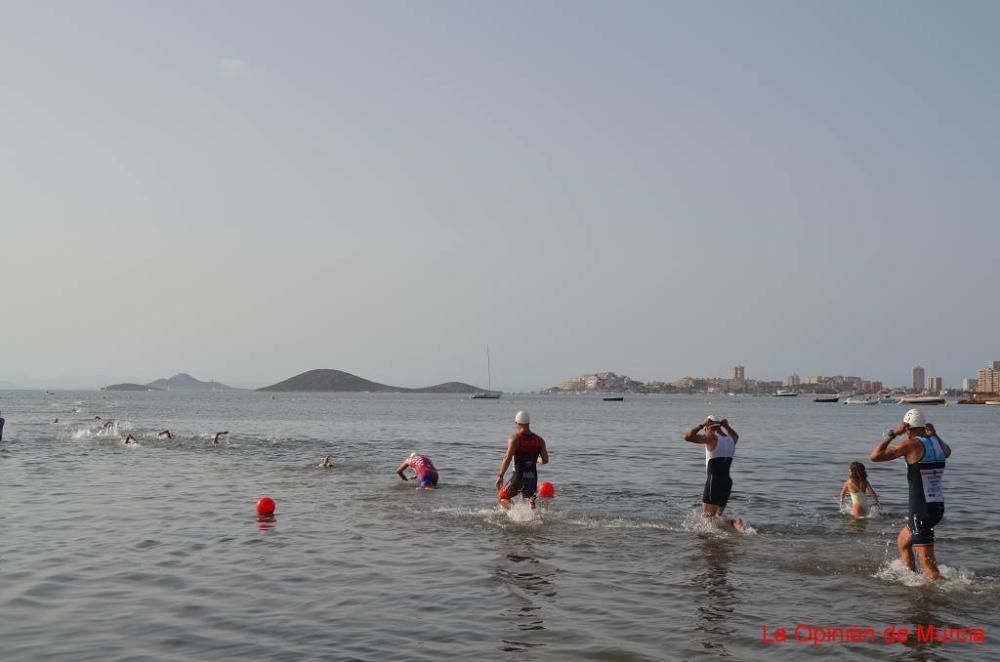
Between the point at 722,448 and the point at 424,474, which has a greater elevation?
the point at 722,448

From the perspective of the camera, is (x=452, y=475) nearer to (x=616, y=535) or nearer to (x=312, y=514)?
(x=312, y=514)

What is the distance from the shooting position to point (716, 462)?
Answer: 14.7m

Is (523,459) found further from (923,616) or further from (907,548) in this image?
(923,616)

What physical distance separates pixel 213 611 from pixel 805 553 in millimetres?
9011

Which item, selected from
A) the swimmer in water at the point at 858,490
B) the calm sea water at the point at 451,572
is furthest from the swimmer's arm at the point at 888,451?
the swimmer in water at the point at 858,490

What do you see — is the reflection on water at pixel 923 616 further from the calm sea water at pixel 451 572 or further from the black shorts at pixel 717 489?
the black shorts at pixel 717 489

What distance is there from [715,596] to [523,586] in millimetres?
2448

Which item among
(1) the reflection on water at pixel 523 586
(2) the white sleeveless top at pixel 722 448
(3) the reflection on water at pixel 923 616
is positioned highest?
(2) the white sleeveless top at pixel 722 448

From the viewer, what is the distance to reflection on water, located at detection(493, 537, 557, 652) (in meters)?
8.87

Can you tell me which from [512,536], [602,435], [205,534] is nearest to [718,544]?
[512,536]

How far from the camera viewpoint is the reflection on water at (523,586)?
349 inches

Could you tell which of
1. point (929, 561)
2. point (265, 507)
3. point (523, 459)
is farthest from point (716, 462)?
point (265, 507)

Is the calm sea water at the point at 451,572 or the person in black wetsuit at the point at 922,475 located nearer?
the calm sea water at the point at 451,572

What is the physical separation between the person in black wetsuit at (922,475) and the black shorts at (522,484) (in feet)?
22.2
